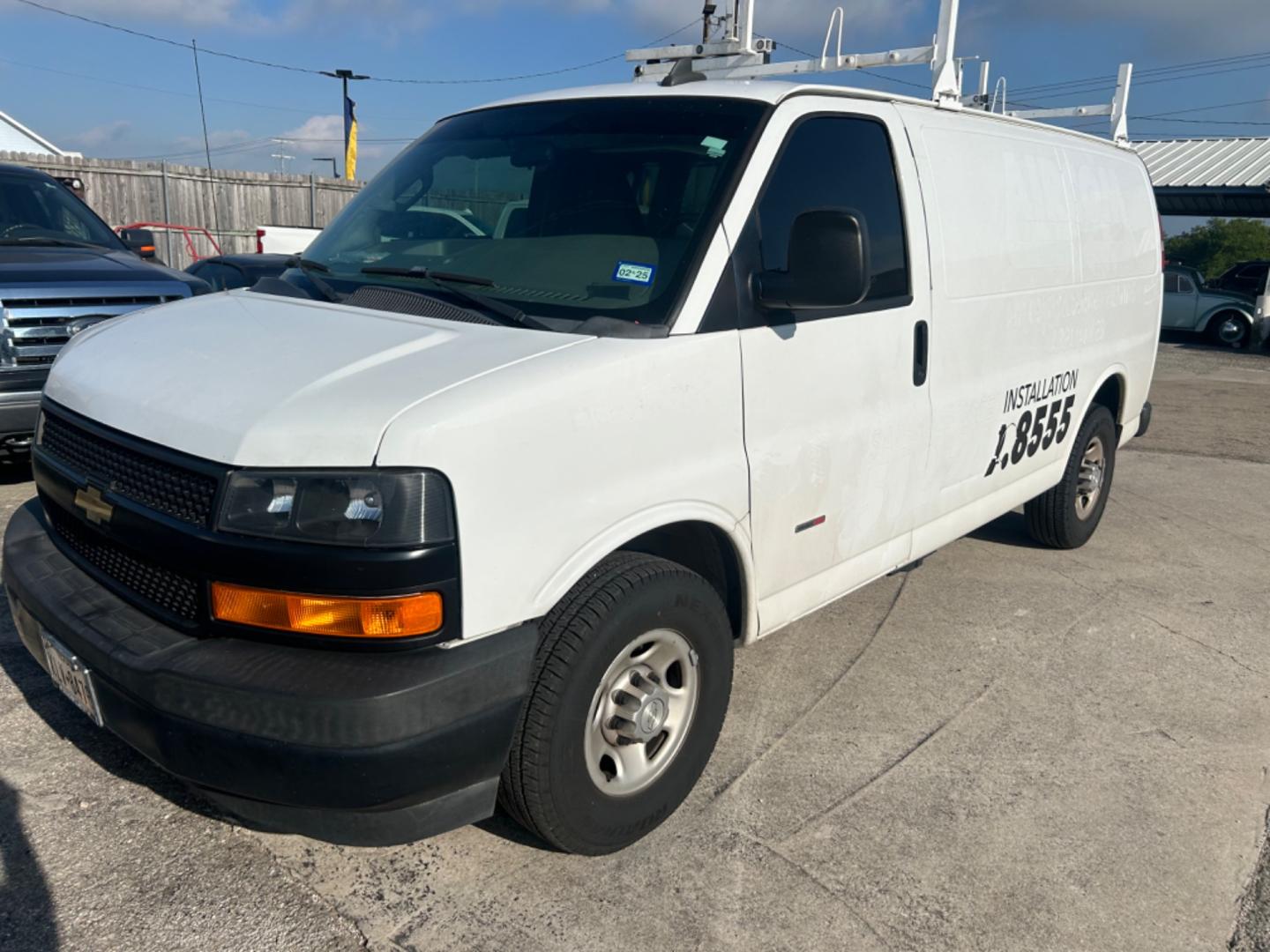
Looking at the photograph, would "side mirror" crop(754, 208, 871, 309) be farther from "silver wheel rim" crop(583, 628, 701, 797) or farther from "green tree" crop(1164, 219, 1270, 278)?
"green tree" crop(1164, 219, 1270, 278)

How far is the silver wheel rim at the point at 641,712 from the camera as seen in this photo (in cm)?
291

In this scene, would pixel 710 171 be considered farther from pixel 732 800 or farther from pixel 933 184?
pixel 732 800

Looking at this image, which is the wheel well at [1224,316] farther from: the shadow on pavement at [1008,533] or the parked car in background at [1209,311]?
the shadow on pavement at [1008,533]

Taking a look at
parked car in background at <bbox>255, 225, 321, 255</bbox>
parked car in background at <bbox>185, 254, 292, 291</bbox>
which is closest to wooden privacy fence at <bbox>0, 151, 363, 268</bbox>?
parked car in background at <bbox>255, 225, 321, 255</bbox>

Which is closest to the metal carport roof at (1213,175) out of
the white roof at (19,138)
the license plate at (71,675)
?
the license plate at (71,675)

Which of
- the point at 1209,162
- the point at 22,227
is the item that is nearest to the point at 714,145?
the point at 22,227

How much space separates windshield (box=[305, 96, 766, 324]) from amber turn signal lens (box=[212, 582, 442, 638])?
1021 mm

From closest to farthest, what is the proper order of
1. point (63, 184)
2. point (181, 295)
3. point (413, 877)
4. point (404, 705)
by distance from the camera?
1. point (404, 705)
2. point (413, 877)
3. point (181, 295)
4. point (63, 184)

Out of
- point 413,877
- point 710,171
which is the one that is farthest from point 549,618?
point 710,171

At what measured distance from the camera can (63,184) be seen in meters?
7.77

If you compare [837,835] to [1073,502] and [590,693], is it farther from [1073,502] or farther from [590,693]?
[1073,502]

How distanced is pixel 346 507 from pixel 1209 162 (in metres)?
26.9

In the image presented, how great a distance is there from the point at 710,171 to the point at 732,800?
197 cm

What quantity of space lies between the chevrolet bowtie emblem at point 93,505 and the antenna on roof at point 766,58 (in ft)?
8.77
